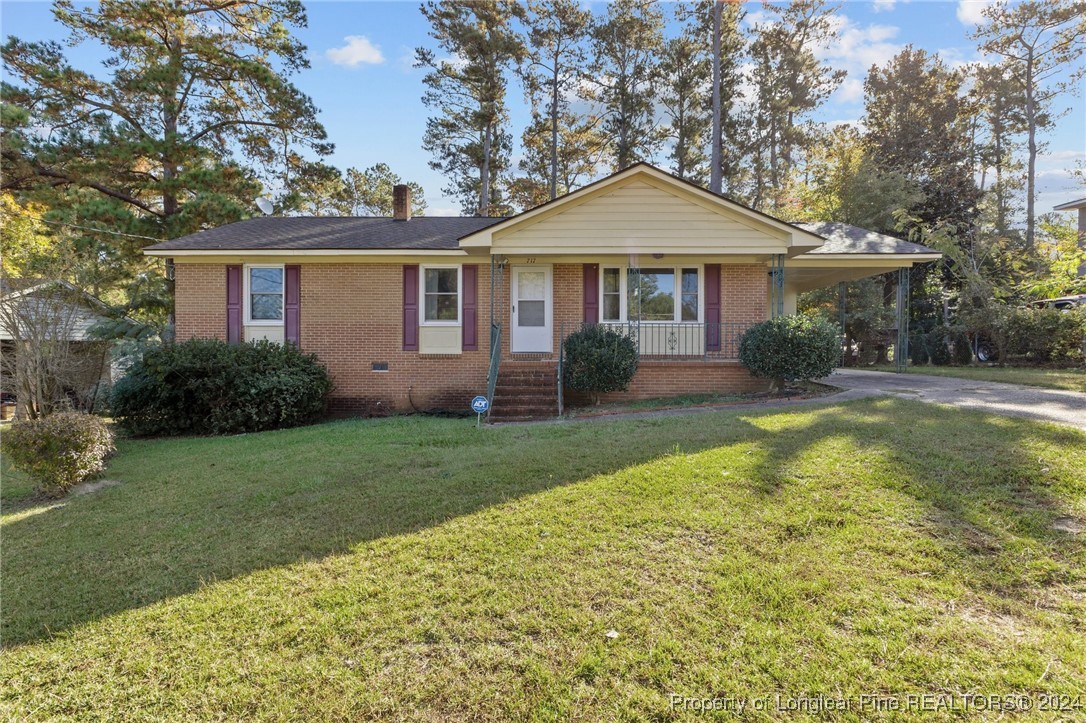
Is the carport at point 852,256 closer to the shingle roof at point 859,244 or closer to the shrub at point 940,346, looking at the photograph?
the shingle roof at point 859,244

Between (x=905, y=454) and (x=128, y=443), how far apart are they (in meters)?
11.9

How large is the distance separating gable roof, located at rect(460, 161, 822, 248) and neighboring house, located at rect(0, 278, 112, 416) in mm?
7868

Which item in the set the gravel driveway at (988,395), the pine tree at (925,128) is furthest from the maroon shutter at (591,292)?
the pine tree at (925,128)

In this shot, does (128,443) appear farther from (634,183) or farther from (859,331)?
(859,331)

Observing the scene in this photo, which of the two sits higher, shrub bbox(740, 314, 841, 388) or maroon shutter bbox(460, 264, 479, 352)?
maroon shutter bbox(460, 264, 479, 352)

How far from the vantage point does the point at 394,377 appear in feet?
37.8

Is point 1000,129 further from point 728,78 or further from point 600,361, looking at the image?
point 600,361

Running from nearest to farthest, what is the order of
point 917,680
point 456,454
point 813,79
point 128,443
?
point 917,680
point 456,454
point 128,443
point 813,79

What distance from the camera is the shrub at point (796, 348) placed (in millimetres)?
9438

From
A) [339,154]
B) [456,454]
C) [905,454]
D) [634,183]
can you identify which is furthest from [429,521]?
[339,154]

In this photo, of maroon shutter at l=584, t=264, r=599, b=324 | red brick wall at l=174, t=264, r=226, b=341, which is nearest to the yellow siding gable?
maroon shutter at l=584, t=264, r=599, b=324

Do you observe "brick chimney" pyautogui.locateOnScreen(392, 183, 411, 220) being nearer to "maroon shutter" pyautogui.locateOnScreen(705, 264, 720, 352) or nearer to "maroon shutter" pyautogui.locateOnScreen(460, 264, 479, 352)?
"maroon shutter" pyautogui.locateOnScreen(460, 264, 479, 352)

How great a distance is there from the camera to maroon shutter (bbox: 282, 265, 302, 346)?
37.8 feet

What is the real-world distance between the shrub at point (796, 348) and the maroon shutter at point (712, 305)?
1.57m
